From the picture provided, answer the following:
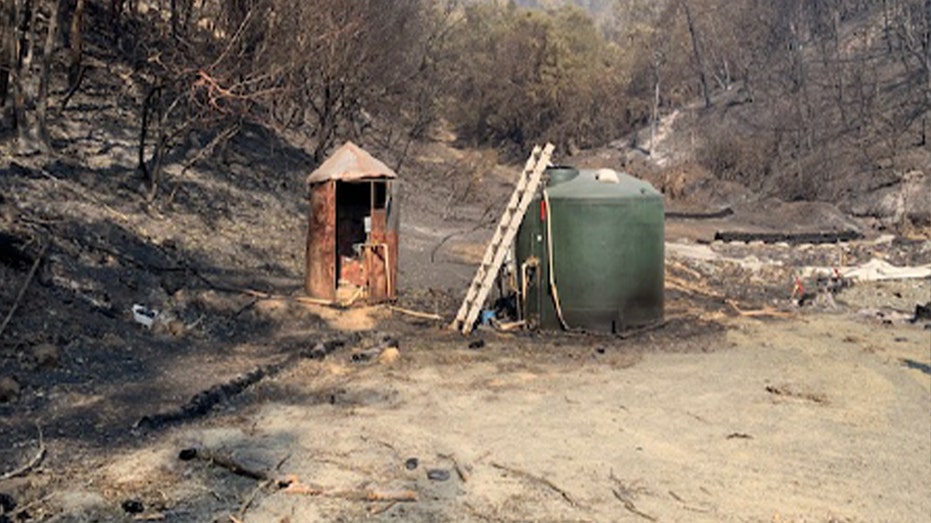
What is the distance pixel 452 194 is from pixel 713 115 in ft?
81.2

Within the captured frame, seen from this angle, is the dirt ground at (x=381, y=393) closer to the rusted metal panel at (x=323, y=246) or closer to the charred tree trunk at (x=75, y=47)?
the rusted metal panel at (x=323, y=246)

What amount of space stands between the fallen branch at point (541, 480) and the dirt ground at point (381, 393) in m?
0.02

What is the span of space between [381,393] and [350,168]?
5.31 m

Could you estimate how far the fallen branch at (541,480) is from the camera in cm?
579

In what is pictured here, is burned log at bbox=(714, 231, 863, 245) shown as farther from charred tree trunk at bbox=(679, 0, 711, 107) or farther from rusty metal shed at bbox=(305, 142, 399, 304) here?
charred tree trunk at bbox=(679, 0, 711, 107)

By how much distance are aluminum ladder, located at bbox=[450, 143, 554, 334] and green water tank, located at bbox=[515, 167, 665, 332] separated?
26 cm

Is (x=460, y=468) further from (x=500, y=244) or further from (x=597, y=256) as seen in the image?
(x=500, y=244)

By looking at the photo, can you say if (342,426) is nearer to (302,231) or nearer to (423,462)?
(423,462)

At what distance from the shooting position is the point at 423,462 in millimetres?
6457

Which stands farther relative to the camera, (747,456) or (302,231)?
(302,231)

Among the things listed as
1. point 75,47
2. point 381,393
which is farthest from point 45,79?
point 381,393

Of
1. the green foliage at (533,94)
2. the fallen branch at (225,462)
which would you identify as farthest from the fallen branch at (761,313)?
the green foliage at (533,94)

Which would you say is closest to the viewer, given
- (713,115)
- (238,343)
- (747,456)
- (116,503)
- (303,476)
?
(116,503)

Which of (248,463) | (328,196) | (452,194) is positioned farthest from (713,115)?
(248,463)
